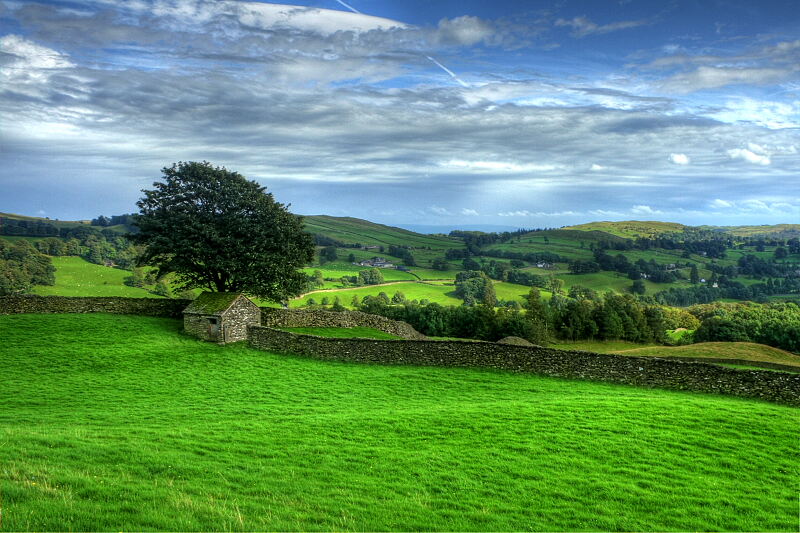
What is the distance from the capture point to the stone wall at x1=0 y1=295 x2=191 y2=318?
32688 millimetres

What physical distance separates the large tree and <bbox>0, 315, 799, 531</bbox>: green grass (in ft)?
49.2

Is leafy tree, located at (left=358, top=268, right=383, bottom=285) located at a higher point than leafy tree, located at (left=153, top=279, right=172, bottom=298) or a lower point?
higher

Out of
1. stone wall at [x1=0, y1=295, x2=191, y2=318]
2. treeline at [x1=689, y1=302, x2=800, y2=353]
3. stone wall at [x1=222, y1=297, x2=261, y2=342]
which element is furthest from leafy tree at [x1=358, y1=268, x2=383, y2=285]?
stone wall at [x1=222, y1=297, x2=261, y2=342]

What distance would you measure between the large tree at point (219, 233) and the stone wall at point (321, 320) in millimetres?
1449

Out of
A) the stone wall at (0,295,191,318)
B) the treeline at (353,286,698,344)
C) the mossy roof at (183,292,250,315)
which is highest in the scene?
the mossy roof at (183,292,250,315)

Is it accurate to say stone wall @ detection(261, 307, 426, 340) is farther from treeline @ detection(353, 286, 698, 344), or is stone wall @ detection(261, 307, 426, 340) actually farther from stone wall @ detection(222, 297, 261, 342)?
treeline @ detection(353, 286, 698, 344)

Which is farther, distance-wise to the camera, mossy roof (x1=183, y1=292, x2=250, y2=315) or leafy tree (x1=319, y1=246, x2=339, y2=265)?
leafy tree (x1=319, y1=246, x2=339, y2=265)

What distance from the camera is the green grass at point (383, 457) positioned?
315 inches

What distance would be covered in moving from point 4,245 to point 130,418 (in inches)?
4183

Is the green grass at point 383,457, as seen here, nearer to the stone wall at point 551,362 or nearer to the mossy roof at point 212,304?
the stone wall at point 551,362

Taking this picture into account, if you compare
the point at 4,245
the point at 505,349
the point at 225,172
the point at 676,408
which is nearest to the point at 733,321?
the point at 505,349

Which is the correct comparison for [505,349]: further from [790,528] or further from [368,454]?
[790,528]

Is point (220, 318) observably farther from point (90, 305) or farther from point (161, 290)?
point (161, 290)

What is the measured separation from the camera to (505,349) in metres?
24.8
